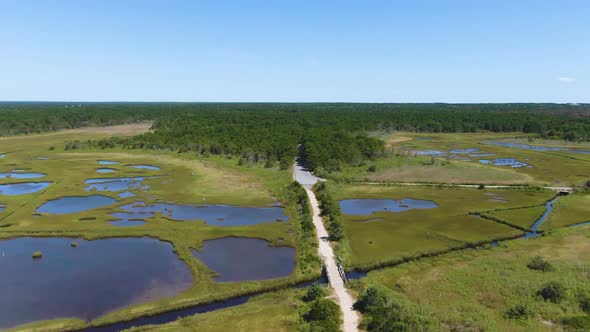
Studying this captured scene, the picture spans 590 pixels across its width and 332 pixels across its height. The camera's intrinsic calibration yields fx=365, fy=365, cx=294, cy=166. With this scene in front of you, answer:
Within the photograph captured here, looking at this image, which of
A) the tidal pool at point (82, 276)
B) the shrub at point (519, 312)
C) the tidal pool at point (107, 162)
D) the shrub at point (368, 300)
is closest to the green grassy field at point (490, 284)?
the shrub at point (519, 312)

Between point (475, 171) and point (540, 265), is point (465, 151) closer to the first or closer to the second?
point (475, 171)

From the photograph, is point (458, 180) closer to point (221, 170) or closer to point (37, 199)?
point (221, 170)

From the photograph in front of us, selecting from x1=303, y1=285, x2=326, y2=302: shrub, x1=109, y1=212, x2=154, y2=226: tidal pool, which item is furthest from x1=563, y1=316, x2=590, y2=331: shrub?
x1=109, y1=212, x2=154, y2=226: tidal pool

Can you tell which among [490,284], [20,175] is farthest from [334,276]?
[20,175]

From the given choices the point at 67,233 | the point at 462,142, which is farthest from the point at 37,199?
the point at 462,142

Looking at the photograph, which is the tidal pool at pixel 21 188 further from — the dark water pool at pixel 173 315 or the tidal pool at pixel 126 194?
the dark water pool at pixel 173 315

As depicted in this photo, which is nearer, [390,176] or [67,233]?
[67,233]
